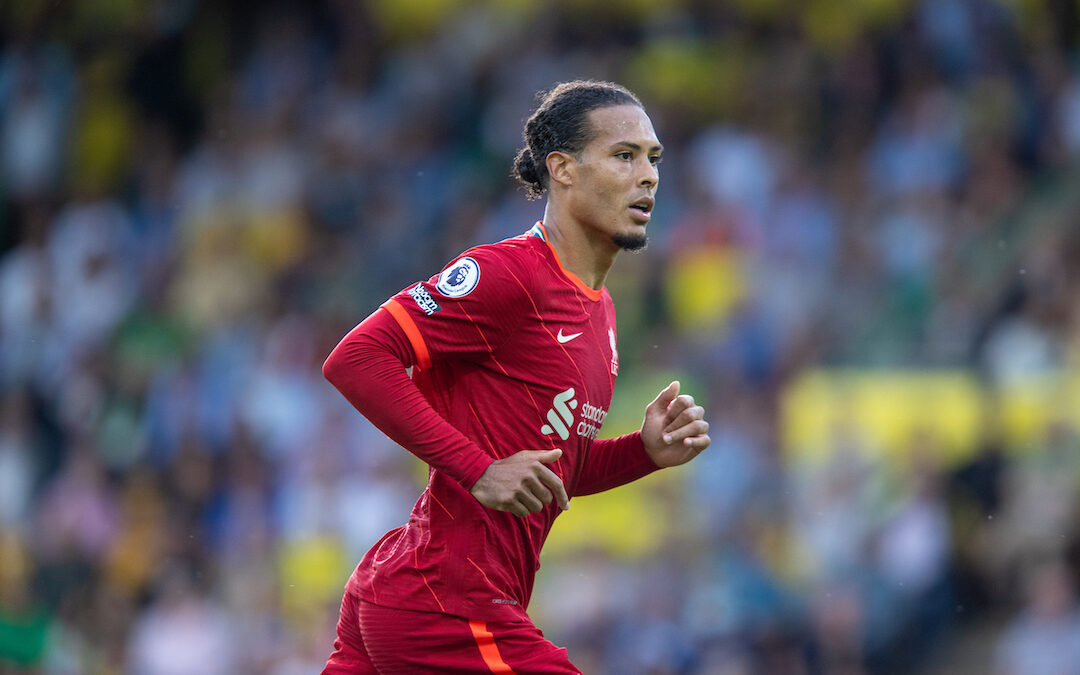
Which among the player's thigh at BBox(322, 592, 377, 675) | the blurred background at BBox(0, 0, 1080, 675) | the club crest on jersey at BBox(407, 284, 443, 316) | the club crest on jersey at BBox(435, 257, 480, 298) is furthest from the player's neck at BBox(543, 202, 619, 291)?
the blurred background at BBox(0, 0, 1080, 675)

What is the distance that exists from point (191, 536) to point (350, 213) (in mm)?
3299

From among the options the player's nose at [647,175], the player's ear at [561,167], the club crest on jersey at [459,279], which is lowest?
the club crest on jersey at [459,279]

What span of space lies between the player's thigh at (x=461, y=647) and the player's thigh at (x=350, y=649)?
142 mm

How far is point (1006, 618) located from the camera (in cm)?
787

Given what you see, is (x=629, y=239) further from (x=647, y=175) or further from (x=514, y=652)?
(x=514, y=652)

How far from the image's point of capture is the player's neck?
13.3 feet

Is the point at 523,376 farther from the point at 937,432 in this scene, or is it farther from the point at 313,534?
the point at 313,534

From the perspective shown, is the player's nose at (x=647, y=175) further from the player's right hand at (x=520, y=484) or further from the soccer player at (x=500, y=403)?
the player's right hand at (x=520, y=484)

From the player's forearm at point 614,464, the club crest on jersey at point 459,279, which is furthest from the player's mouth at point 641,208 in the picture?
the player's forearm at point 614,464

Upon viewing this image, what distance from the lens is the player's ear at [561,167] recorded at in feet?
13.5

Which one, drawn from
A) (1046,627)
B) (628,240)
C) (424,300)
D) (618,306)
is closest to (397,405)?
(424,300)

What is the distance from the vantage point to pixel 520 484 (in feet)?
11.5

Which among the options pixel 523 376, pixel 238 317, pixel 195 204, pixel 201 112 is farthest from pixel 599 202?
pixel 201 112

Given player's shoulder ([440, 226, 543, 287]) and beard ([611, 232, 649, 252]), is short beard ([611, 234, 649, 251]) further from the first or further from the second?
player's shoulder ([440, 226, 543, 287])
